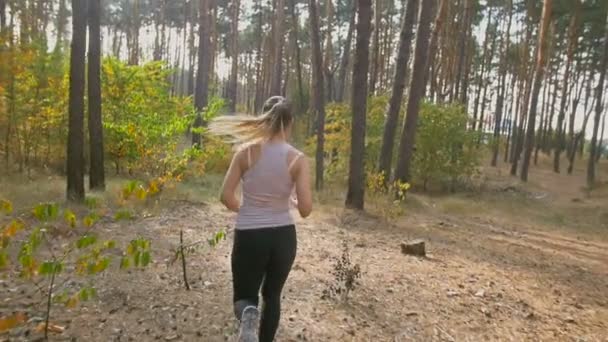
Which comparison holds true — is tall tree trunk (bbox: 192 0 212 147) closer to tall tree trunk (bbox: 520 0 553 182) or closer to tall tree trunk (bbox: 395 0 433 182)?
tall tree trunk (bbox: 395 0 433 182)

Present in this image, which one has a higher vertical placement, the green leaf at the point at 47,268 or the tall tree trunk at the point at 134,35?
the tall tree trunk at the point at 134,35

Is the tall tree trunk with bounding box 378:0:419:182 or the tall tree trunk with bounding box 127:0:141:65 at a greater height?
the tall tree trunk with bounding box 127:0:141:65

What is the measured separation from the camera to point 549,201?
1552 centimetres


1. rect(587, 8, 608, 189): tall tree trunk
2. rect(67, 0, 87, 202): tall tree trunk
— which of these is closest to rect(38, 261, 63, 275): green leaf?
rect(67, 0, 87, 202): tall tree trunk

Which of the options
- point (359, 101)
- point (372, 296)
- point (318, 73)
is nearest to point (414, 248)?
point (372, 296)

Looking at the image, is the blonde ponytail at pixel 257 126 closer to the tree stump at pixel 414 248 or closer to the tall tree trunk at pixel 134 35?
the tree stump at pixel 414 248

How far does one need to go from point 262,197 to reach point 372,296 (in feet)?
8.72

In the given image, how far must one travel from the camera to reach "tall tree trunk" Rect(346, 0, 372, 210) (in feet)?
29.9

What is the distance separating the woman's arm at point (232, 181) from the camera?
8.39ft

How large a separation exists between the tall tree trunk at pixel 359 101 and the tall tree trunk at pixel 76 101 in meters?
5.06

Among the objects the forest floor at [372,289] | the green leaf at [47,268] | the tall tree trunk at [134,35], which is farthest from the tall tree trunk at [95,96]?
the tall tree trunk at [134,35]

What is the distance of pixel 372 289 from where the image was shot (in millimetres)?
4961

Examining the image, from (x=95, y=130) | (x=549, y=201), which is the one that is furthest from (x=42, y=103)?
(x=549, y=201)

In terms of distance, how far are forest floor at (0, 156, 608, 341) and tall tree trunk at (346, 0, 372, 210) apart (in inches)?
22.4
